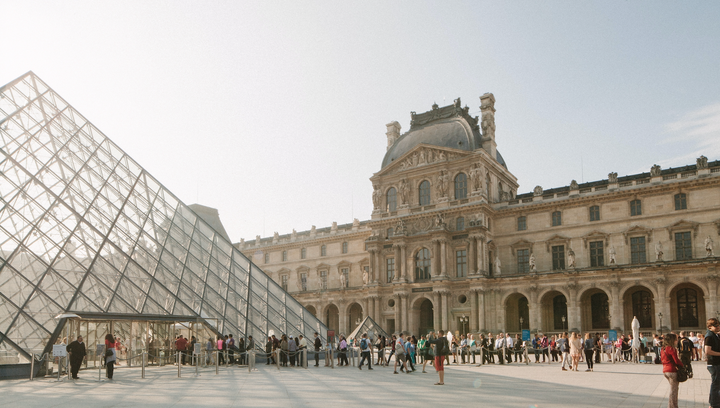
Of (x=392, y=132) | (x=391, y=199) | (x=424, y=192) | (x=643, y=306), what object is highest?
(x=392, y=132)

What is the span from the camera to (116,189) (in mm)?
23016

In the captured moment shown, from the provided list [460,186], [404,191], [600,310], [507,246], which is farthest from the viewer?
[404,191]

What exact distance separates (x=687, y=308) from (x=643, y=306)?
8.62 feet

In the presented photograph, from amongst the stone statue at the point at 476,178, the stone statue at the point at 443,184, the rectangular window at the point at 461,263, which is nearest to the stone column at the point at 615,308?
the rectangular window at the point at 461,263

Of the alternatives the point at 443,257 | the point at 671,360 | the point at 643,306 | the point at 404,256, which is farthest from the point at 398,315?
the point at 671,360

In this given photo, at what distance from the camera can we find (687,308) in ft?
125

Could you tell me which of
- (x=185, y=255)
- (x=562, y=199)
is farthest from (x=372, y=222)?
(x=185, y=255)

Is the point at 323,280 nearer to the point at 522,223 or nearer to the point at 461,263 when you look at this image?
the point at 461,263

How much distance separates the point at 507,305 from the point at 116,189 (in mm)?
31074

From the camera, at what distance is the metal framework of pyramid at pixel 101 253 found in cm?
1647

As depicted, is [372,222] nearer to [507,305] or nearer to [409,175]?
[409,175]

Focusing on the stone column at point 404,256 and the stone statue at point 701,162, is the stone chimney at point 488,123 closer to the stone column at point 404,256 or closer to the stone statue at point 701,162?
the stone column at point 404,256

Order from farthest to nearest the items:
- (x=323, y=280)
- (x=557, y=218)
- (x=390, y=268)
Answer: (x=323, y=280), (x=390, y=268), (x=557, y=218)

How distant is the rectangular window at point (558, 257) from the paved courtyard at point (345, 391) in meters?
26.7
